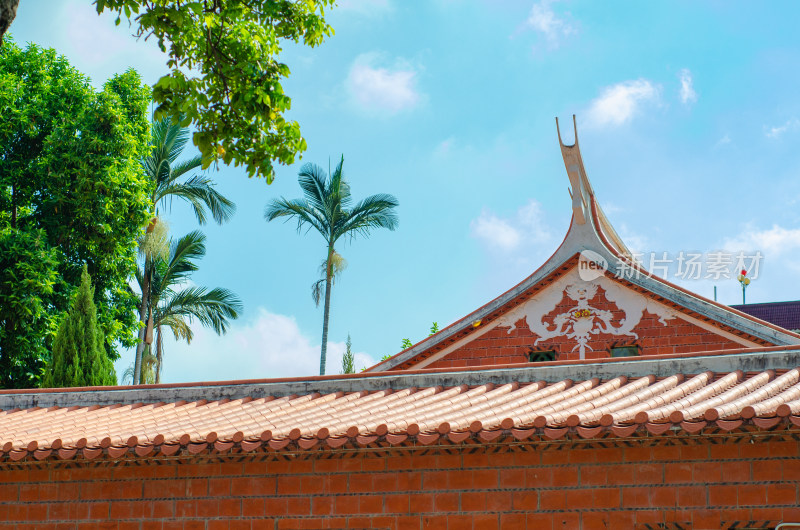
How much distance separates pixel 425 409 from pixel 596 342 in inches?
175

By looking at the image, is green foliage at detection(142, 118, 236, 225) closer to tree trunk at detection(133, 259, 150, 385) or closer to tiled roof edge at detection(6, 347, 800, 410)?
tree trunk at detection(133, 259, 150, 385)

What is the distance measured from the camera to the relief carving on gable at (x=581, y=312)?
1102 cm

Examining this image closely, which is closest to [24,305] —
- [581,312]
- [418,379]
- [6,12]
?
[581,312]

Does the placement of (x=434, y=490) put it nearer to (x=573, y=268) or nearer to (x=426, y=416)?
(x=426, y=416)

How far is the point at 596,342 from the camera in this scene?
36.3ft

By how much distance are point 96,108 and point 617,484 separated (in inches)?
753

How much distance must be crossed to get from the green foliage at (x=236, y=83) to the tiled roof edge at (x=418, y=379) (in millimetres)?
2226

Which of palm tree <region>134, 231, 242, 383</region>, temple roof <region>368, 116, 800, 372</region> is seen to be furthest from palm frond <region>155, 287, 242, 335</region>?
temple roof <region>368, 116, 800, 372</region>

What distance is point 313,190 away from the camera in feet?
85.8

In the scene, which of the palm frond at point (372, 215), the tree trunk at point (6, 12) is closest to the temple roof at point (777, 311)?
the palm frond at point (372, 215)

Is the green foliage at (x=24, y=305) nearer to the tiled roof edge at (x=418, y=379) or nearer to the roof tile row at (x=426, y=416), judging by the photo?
the tiled roof edge at (x=418, y=379)

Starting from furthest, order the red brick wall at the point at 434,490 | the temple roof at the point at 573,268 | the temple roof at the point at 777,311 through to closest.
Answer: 1. the temple roof at the point at 777,311
2. the temple roof at the point at 573,268
3. the red brick wall at the point at 434,490

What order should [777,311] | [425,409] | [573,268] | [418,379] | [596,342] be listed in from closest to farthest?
[425,409]
[418,379]
[596,342]
[573,268]
[777,311]

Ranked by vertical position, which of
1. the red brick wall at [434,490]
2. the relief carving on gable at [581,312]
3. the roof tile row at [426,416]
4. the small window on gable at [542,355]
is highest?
the relief carving on gable at [581,312]
